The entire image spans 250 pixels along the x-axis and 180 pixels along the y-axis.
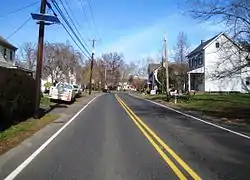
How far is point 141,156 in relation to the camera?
10008 mm

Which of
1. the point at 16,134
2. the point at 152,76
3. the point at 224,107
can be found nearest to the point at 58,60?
the point at 152,76

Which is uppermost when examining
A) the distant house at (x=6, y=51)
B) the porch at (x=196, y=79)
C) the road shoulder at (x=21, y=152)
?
the distant house at (x=6, y=51)

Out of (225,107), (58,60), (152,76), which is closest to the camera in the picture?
(225,107)

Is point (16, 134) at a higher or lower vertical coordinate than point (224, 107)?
lower

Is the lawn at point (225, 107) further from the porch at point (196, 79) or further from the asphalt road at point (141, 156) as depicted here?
the porch at point (196, 79)

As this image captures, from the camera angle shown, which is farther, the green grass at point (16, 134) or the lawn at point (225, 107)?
the lawn at point (225, 107)

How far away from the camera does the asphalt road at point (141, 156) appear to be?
25.9 ft

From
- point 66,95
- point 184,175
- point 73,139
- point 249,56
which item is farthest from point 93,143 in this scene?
point 66,95

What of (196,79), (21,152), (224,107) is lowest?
(21,152)

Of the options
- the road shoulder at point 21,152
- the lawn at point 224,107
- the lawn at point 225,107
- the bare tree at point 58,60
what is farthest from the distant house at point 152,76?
the road shoulder at point 21,152

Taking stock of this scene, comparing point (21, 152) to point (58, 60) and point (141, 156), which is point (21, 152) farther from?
point (58, 60)

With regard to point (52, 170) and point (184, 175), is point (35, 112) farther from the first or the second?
point (184, 175)

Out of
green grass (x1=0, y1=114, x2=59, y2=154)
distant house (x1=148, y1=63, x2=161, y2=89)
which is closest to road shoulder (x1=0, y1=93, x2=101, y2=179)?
green grass (x1=0, y1=114, x2=59, y2=154)

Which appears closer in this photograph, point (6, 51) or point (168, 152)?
point (168, 152)
